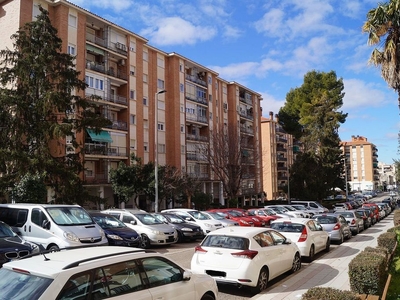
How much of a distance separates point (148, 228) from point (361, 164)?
13064 cm

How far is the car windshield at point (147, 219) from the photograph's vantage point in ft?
55.7

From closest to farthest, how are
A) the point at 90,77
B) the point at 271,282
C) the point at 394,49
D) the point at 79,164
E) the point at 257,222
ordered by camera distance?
the point at 271,282
the point at 394,49
the point at 257,222
the point at 79,164
the point at 90,77

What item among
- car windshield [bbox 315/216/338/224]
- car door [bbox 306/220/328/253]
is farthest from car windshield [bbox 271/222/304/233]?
car windshield [bbox 315/216/338/224]

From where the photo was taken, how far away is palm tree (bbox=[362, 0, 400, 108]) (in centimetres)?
1631

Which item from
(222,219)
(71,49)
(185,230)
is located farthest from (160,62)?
(185,230)

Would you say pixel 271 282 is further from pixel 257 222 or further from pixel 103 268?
pixel 257 222

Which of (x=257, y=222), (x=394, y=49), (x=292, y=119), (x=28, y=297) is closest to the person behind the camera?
(x=28, y=297)

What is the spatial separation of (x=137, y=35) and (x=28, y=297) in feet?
135

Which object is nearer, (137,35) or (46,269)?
(46,269)

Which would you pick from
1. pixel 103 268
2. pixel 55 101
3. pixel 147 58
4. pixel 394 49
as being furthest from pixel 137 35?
pixel 103 268

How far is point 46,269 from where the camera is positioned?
4.11m

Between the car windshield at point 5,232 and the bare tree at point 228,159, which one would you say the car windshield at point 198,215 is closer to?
the car windshield at point 5,232

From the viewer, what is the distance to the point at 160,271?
520 cm

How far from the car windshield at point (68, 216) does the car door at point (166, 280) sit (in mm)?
7936
